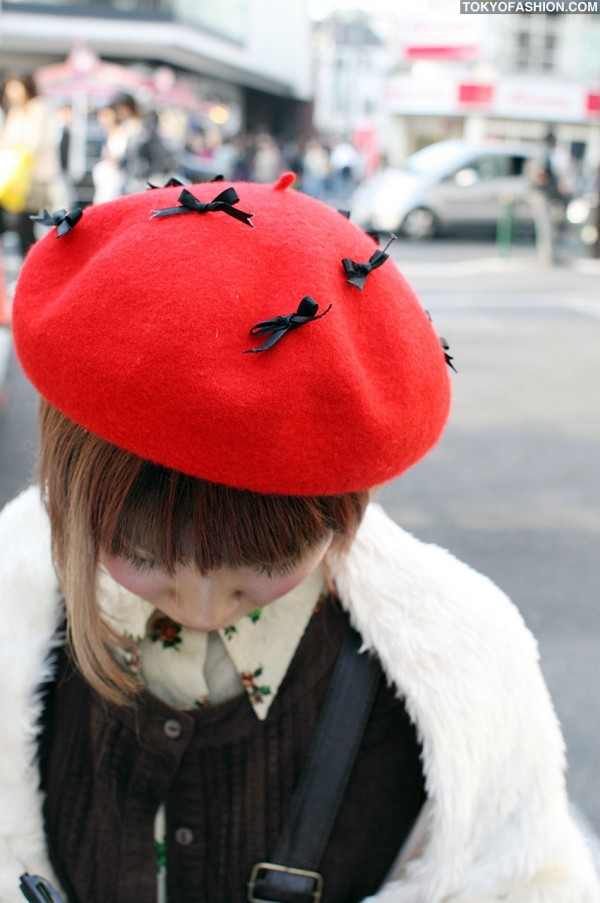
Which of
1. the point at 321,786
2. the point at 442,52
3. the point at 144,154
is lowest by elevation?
the point at 321,786

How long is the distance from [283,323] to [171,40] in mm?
27648

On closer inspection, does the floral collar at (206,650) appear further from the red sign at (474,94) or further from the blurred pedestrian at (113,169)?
the red sign at (474,94)

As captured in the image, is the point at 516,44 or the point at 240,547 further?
the point at 516,44

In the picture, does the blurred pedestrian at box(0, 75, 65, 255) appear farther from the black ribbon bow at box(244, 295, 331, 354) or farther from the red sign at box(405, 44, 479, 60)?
the red sign at box(405, 44, 479, 60)

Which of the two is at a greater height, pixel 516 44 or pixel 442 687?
pixel 516 44

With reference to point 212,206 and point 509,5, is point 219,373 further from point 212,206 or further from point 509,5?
point 509,5

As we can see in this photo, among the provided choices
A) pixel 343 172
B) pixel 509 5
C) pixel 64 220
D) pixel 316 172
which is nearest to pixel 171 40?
pixel 316 172

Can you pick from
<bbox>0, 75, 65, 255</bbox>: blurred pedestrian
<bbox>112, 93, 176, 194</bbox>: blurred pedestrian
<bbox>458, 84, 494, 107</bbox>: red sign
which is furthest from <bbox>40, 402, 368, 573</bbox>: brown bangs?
<bbox>458, 84, 494, 107</bbox>: red sign

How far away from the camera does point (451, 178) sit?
1477 centimetres

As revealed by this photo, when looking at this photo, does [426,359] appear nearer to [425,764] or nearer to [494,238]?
[425,764]

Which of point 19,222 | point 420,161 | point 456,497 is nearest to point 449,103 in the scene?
point 420,161

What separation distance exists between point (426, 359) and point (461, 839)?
0.58 metres

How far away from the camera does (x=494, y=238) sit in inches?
597

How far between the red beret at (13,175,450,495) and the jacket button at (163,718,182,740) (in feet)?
1.27
